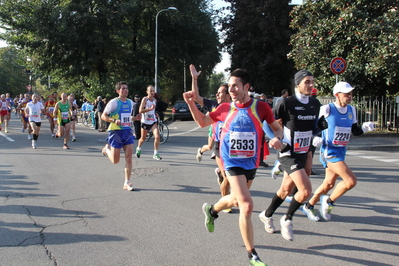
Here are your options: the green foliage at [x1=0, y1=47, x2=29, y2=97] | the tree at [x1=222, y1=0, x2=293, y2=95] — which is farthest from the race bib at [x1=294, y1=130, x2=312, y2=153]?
the green foliage at [x1=0, y1=47, x2=29, y2=97]

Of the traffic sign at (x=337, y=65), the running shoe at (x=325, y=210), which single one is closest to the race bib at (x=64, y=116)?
the traffic sign at (x=337, y=65)

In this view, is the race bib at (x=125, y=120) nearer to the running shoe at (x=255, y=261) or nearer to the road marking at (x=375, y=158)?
the running shoe at (x=255, y=261)

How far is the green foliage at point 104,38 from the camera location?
27875 mm

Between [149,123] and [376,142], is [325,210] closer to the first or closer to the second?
[149,123]

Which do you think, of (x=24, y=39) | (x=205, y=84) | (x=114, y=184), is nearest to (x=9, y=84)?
→ (x=205, y=84)

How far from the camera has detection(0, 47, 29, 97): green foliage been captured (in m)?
79.8

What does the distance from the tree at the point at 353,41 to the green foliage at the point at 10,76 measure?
74.8 m

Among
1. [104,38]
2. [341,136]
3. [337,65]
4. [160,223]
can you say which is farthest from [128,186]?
[104,38]

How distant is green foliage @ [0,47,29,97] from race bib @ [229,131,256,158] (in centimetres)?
8512

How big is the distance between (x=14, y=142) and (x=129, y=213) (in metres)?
10.5

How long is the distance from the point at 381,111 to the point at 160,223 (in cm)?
1428

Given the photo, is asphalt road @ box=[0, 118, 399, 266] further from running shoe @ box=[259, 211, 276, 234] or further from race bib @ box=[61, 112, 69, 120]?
race bib @ box=[61, 112, 69, 120]

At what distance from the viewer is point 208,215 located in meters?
4.16

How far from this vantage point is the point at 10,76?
268 feet
